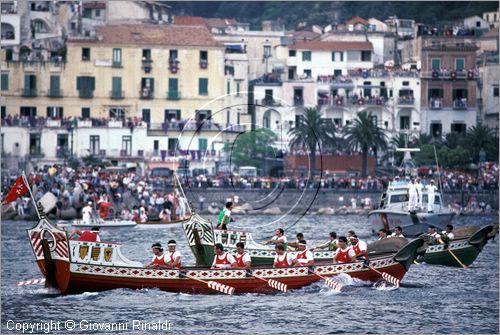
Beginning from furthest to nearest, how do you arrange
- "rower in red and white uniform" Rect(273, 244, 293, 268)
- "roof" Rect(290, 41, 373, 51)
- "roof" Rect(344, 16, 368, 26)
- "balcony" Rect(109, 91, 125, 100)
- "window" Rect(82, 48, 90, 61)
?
"roof" Rect(344, 16, 368, 26) < "roof" Rect(290, 41, 373, 51) < "balcony" Rect(109, 91, 125, 100) < "window" Rect(82, 48, 90, 61) < "rower in red and white uniform" Rect(273, 244, 293, 268)

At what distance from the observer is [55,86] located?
429ft

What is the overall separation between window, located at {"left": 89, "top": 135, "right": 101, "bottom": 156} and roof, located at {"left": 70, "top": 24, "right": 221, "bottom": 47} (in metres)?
7.80

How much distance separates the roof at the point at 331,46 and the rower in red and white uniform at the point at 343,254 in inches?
3279

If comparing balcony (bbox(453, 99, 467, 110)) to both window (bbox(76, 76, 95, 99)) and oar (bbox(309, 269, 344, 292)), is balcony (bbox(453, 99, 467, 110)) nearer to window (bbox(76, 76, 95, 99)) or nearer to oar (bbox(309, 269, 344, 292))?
window (bbox(76, 76, 95, 99))

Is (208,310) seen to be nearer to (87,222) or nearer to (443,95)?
(87,222)

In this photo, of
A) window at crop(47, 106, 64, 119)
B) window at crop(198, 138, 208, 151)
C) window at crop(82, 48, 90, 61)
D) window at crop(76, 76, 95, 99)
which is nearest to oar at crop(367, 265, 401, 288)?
window at crop(198, 138, 208, 151)

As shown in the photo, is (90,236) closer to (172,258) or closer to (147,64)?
(172,258)

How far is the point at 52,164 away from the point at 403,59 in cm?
3695

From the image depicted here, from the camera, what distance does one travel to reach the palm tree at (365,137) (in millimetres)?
126994

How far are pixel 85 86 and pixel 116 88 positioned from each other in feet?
7.48

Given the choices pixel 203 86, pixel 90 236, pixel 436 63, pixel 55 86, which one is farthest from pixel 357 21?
pixel 90 236

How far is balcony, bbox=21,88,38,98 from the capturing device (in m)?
130

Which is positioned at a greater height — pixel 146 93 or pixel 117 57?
pixel 117 57

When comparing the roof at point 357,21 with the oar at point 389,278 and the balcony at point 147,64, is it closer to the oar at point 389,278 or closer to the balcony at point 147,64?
the balcony at point 147,64
